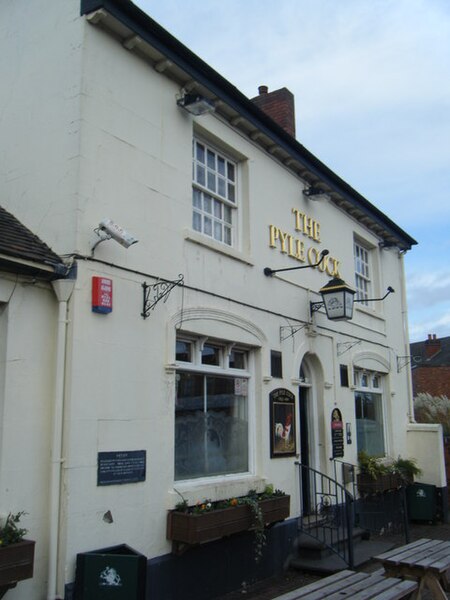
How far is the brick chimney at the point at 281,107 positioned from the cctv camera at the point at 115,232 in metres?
7.16

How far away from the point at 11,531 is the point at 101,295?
2389mm

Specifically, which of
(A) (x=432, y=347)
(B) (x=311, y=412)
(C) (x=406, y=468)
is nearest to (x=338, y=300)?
(B) (x=311, y=412)

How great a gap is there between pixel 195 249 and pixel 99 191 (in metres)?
1.75

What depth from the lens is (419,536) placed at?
11742 millimetres

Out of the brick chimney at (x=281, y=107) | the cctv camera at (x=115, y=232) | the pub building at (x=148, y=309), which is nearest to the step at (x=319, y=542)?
the pub building at (x=148, y=309)

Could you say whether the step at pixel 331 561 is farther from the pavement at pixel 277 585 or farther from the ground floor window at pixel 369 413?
the ground floor window at pixel 369 413

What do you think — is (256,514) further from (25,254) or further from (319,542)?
(25,254)

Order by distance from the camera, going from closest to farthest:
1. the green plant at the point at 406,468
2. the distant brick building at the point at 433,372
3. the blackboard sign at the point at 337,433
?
the blackboard sign at the point at 337,433
the green plant at the point at 406,468
the distant brick building at the point at 433,372

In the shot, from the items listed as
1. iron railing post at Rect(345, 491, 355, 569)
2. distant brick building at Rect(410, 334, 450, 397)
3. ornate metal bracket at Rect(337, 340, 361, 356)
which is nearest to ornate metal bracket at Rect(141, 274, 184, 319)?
iron railing post at Rect(345, 491, 355, 569)

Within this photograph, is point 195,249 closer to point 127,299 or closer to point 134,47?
point 127,299

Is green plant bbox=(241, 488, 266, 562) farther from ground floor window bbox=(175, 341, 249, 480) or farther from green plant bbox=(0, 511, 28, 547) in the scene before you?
green plant bbox=(0, 511, 28, 547)

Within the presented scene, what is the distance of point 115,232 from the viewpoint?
6387mm

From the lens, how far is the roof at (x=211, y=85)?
7.03 metres

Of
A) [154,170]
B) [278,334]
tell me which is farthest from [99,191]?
[278,334]
